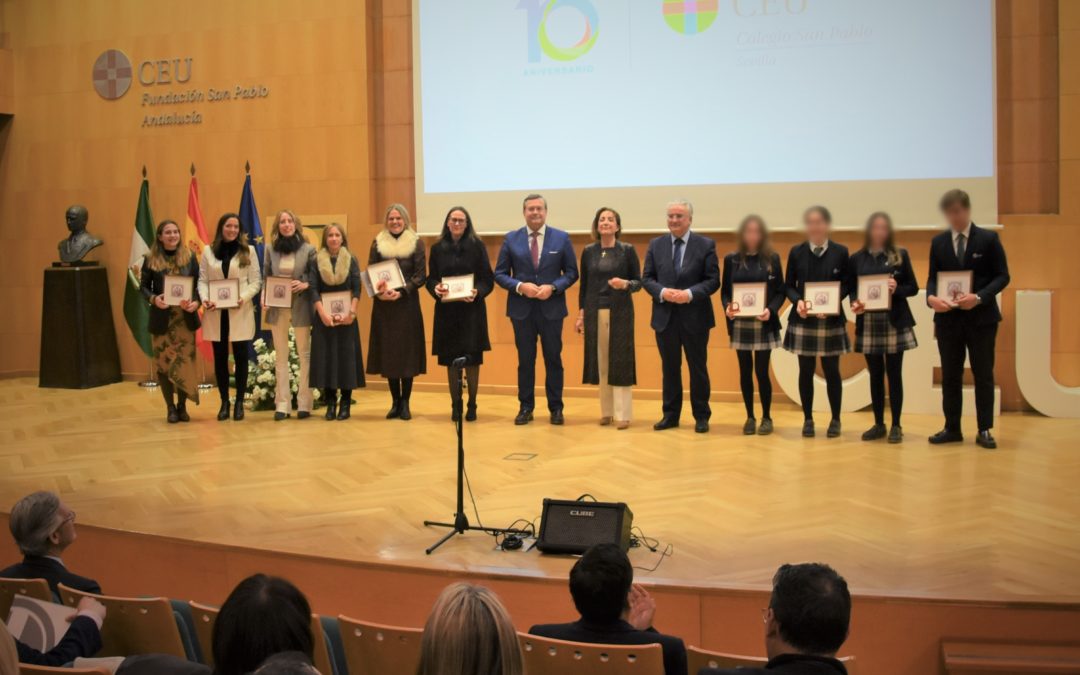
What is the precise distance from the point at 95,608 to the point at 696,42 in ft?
20.8

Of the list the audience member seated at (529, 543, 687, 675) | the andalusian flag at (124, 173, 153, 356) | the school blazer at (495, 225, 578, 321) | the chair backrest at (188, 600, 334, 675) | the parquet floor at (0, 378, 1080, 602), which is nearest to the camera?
the audience member seated at (529, 543, 687, 675)

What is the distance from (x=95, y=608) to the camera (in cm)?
284

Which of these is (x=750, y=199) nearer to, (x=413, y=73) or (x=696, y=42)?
(x=696, y=42)

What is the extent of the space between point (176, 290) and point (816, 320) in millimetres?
4396

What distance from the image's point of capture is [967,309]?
20.1 feet

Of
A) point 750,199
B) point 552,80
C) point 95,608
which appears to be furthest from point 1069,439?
point 95,608

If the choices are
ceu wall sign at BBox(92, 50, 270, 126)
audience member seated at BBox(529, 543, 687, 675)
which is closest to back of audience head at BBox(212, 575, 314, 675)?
audience member seated at BBox(529, 543, 687, 675)

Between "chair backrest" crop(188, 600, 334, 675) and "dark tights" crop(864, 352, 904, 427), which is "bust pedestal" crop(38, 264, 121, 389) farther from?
"chair backrest" crop(188, 600, 334, 675)

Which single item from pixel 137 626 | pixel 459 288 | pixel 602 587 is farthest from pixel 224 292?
pixel 602 587

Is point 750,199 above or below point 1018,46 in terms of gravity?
below

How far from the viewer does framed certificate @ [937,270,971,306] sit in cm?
612

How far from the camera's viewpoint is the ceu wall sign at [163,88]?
9.46m

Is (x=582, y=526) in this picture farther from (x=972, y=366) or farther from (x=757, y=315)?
(x=972, y=366)

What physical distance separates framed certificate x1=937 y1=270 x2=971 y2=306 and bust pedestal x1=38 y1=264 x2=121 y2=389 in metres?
7.29
